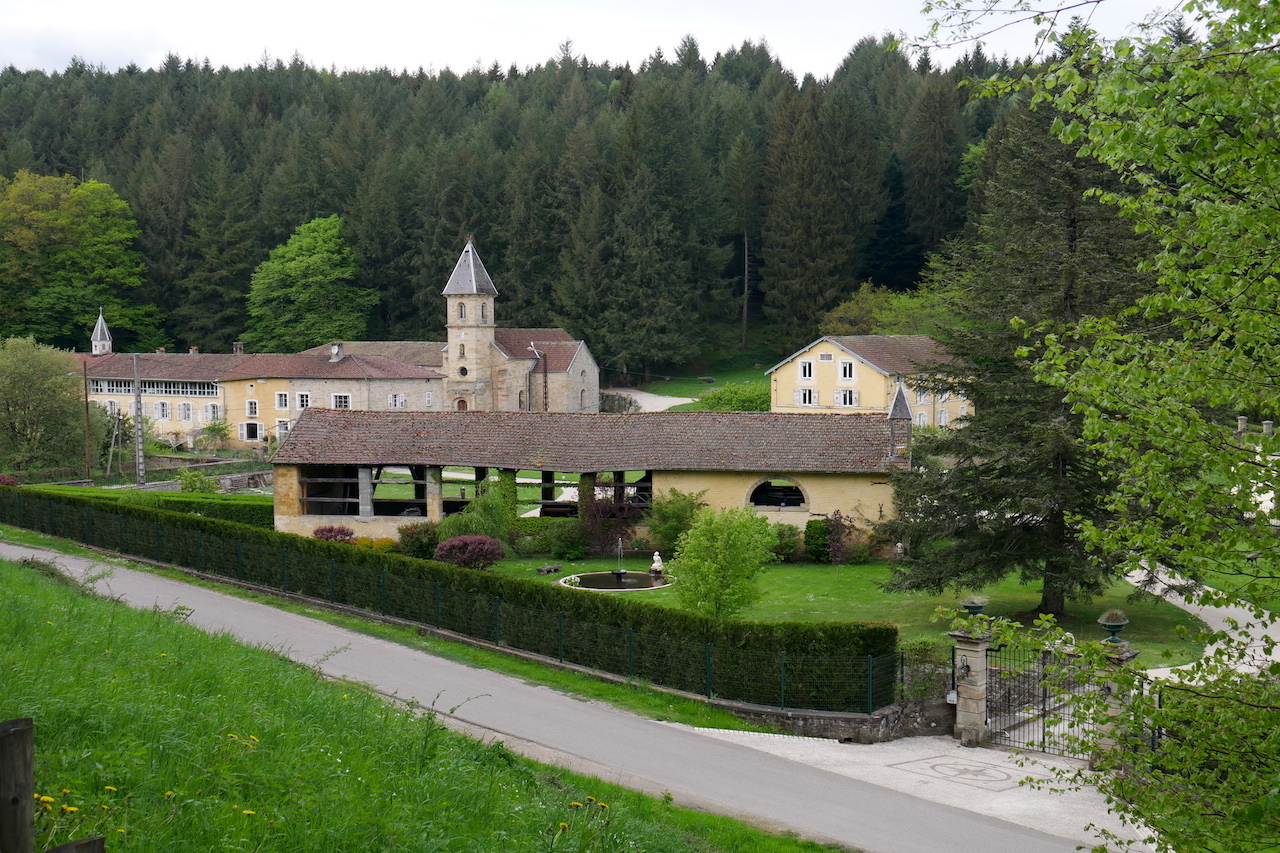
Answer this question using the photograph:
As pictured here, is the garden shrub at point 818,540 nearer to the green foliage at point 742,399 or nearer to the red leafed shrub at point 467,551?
the red leafed shrub at point 467,551

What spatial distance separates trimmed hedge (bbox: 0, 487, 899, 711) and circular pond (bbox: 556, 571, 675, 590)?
5744mm

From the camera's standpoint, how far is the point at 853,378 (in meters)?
60.9

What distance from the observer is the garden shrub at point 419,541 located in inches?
1337

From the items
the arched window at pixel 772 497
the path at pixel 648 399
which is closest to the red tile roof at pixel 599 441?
the arched window at pixel 772 497

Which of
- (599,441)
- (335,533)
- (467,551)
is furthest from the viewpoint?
(599,441)

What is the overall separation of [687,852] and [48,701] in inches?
235

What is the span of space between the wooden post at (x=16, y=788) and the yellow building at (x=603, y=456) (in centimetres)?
3044

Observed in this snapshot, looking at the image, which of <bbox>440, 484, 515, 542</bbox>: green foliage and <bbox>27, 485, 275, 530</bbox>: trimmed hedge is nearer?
<bbox>440, 484, 515, 542</bbox>: green foliage

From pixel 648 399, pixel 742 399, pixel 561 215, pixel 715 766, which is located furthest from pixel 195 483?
pixel 561 215

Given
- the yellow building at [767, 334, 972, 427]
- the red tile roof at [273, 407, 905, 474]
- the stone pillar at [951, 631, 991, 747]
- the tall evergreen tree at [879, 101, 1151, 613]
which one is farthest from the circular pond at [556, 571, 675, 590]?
the yellow building at [767, 334, 972, 427]

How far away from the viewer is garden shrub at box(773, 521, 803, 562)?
34.2 metres

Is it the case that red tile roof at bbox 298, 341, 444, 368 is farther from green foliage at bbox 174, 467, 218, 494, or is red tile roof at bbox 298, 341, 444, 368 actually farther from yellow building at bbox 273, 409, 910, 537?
yellow building at bbox 273, 409, 910, 537

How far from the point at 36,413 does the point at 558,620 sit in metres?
40.0

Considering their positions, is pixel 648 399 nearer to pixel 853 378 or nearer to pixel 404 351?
pixel 404 351
